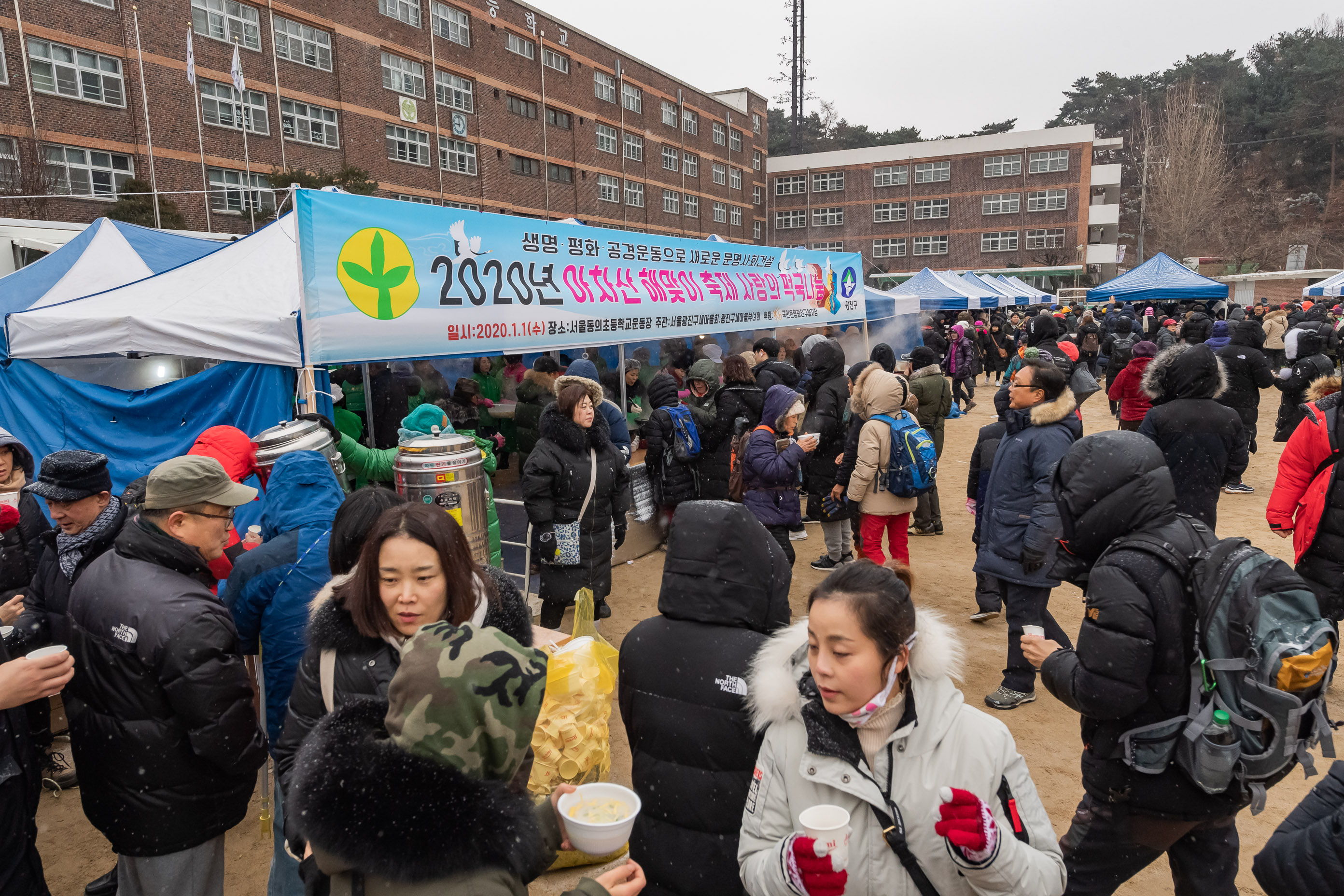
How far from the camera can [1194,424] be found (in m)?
4.77

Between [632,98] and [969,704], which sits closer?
[969,704]

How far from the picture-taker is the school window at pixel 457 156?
92.8ft

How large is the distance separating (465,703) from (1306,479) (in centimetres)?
464

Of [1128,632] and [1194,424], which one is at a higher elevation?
[1194,424]

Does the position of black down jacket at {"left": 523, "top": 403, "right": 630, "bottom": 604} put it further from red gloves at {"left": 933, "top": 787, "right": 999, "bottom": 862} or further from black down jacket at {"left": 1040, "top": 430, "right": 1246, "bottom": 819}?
red gloves at {"left": 933, "top": 787, "right": 999, "bottom": 862}

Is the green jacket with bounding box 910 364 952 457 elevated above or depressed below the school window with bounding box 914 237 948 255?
below

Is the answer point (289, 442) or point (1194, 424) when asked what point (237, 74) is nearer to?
point (289, 442)

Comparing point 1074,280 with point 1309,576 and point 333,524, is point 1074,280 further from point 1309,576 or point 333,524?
point 333,524

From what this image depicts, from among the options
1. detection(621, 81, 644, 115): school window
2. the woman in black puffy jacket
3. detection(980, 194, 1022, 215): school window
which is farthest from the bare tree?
the woman in black puffy jacket

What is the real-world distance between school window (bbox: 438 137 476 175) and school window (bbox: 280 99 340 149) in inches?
164

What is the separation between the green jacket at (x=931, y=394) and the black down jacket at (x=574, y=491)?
Answer: 3.92m

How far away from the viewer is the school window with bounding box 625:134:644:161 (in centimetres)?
3741

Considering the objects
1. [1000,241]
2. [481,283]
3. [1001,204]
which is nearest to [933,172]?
[1001,204]

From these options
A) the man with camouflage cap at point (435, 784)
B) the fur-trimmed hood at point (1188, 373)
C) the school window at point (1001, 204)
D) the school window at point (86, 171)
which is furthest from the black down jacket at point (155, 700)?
the school window at point (1001, 204)
